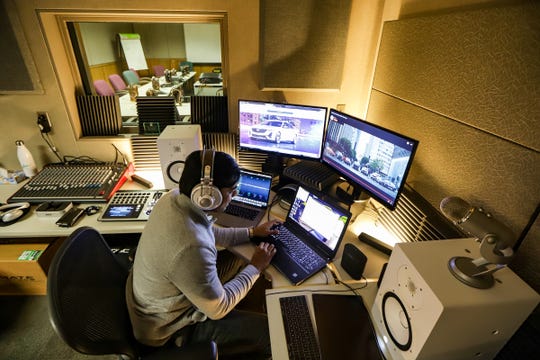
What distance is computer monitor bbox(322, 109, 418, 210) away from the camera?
3.78 feet

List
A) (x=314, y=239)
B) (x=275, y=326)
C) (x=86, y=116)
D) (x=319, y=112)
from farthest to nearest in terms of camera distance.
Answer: (x=86, y=116), (x=319, y=112), (x=314, y=239), (x=275, y=326)

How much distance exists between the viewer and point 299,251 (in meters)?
1.31

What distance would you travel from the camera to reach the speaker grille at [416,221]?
43.2 inches

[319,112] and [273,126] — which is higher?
[319,112]

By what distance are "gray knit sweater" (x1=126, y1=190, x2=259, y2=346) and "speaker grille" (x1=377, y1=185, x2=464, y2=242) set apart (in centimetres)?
83

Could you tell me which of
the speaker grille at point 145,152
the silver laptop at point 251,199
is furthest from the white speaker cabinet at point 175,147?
the silver laptop at point 251,199

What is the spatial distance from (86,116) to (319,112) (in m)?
1.63

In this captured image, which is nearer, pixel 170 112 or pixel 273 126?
pixel 273 126

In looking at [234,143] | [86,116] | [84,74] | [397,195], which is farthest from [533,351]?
[84,74]

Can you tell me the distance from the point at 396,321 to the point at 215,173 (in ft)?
2.60

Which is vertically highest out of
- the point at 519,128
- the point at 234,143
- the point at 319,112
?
the point at 519,128

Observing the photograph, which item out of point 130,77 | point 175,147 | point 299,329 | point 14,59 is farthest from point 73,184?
point 130,77

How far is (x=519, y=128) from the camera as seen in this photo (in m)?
0.83

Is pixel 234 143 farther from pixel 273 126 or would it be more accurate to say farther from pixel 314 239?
pixel 314 239
